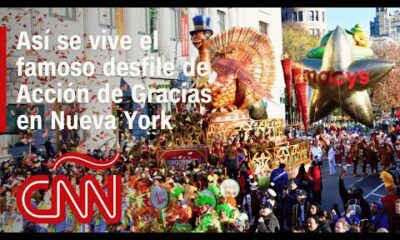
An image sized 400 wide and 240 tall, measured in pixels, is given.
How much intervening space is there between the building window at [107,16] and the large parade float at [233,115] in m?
0.85

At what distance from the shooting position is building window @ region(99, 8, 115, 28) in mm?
7211

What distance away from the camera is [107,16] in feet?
23.7

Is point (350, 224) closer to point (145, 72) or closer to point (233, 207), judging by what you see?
point (233, 207)

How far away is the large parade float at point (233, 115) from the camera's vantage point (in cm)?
742

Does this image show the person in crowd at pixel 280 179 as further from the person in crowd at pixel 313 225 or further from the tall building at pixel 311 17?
the tall building at pixel 311 17

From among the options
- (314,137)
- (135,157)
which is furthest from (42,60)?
(314,137)

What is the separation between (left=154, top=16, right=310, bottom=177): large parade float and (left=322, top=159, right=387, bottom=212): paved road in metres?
0.33

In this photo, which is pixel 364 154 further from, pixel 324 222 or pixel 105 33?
pixel 105 33

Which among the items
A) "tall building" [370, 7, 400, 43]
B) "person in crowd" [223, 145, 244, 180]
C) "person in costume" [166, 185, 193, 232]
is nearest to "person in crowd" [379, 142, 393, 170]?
"tall building" [370, 7, 400, 43]

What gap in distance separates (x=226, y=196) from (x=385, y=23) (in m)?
2.38

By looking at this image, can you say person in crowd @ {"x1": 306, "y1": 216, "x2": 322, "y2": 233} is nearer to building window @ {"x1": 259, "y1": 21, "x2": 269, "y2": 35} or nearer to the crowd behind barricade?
the crowd behind barricade

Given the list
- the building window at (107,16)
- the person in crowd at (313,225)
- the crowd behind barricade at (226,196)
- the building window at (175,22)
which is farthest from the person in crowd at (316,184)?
the building window at (107,16)

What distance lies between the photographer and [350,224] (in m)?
7.18

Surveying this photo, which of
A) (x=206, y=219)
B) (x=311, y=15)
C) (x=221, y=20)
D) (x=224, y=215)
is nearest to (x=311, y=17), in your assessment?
(x=311, y=15)
